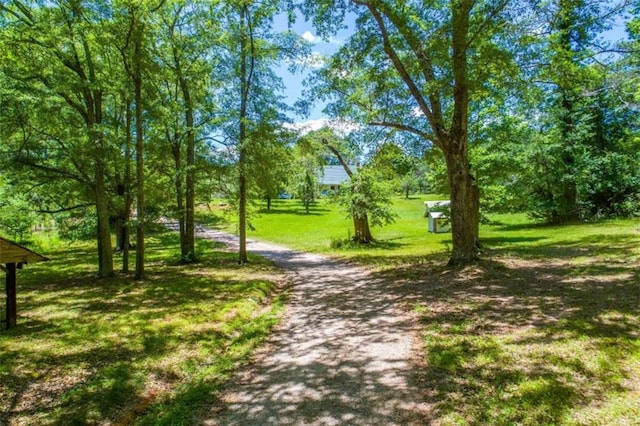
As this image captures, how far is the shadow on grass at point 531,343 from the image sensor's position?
3561 millimetres

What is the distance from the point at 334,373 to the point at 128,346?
10.7 feet

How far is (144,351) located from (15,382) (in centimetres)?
149

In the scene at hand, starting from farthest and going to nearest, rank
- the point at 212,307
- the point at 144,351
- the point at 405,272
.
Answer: the point at 405,272 → the point at 212,307 → the point at 144,351

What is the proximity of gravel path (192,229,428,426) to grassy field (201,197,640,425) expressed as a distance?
325 mm


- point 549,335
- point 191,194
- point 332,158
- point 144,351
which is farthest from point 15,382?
point 332,158

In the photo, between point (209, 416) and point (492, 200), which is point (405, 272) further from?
point (492, 200)

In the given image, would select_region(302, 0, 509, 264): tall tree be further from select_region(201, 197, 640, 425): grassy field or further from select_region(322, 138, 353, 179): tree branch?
select_region(322, 138, 353, 179): tree branch

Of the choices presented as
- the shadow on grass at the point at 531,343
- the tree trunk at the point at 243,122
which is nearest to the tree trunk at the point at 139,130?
the tree trunk at the point at 243,122

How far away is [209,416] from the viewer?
3.89 metres

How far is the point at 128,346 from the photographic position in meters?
5.86

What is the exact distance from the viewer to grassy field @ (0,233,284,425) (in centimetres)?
410

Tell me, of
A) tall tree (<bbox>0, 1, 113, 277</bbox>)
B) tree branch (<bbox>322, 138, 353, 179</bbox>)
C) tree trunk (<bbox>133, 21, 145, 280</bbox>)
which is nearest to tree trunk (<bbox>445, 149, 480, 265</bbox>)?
tree trunk (<bbox>133, 21, 145, 280</bbox>)

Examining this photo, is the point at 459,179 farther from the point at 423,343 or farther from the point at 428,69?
the point at 423,343

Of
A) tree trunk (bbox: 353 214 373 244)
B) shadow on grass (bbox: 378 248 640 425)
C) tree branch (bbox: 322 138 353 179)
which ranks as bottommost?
shadow on grass (bbox: 378 248 640 425)
